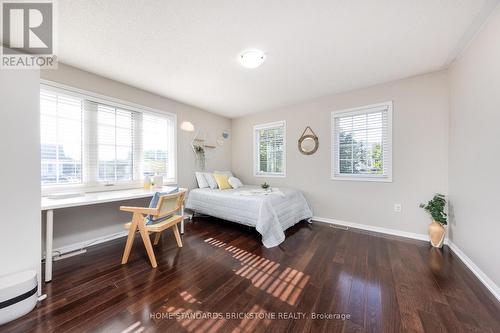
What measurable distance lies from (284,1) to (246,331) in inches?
97.4

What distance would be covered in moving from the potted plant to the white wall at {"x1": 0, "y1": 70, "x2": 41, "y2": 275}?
4.34 m

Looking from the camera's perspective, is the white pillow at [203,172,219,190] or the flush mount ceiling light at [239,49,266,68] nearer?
the flush mount ceiling light at [239,49,266,68]

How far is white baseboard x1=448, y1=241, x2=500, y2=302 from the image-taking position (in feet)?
5.14

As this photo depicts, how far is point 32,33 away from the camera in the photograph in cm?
180

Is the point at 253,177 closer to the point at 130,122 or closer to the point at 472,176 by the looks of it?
the point at 130,122

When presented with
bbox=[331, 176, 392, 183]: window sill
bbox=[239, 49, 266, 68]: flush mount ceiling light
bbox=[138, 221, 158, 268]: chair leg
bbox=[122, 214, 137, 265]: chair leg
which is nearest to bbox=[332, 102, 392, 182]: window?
bbox=[331, 176, 392, 183]: window sill

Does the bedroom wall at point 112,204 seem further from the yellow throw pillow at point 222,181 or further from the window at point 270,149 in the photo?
the window at point 270,149

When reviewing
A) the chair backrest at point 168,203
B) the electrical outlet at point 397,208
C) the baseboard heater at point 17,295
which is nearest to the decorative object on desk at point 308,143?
the electrical outlet at point 397,208

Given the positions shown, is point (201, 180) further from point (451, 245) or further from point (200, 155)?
point (451, 245)

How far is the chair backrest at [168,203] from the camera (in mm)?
2084

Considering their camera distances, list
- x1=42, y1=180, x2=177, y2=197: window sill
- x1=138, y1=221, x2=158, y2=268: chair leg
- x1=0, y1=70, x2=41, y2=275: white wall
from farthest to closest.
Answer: x1=42, y1=180, x2=177, y2=197: window sill, x1=138, y1=221, x2=158, y2=268: chair leg, x1=0, y1=70, x2=41, y2=275: white wall

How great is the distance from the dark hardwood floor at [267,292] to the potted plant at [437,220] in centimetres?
14

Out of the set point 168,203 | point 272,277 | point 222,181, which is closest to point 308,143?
point 222,181

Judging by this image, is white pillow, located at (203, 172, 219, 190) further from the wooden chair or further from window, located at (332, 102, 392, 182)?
window, located at (332, 102, 392, 182)
